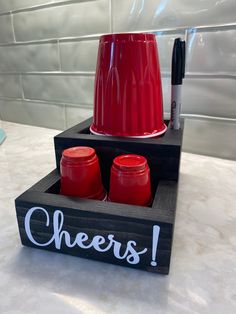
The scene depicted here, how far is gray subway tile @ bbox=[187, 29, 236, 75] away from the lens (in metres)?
0.49

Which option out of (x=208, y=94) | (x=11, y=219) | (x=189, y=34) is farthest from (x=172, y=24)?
(x=11, y=219)

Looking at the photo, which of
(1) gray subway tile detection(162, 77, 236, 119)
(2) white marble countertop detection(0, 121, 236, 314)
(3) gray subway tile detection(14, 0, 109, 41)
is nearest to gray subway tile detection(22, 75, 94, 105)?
(3) gray subway tile detection(14, 0, 109, 41)

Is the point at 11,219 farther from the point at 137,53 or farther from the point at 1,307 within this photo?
the point at 137,53

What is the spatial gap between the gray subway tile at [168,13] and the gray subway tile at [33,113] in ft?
1.04

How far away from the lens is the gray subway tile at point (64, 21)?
0.62 metres

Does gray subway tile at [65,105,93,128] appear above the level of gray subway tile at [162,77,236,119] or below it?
below

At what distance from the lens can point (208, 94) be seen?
0.54 m

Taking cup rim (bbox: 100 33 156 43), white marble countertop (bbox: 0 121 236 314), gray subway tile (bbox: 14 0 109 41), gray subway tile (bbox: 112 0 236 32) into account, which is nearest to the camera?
white marble countertop (bbox: 0 121 236 314)

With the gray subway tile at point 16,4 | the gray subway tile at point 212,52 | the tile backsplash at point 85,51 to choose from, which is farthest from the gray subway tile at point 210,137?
the gray subway tile at point 16,4

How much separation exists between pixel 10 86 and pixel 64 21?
1.11 feet

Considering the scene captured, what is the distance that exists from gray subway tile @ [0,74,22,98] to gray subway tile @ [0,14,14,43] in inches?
4.6

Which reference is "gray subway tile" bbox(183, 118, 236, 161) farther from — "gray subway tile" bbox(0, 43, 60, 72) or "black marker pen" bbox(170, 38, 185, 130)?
"gray subway tile" bbox(0, 43, 60, 72)

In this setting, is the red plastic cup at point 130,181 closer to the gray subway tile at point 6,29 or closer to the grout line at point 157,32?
the grout line at point 157,32

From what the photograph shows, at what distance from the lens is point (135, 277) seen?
24 centimetres
